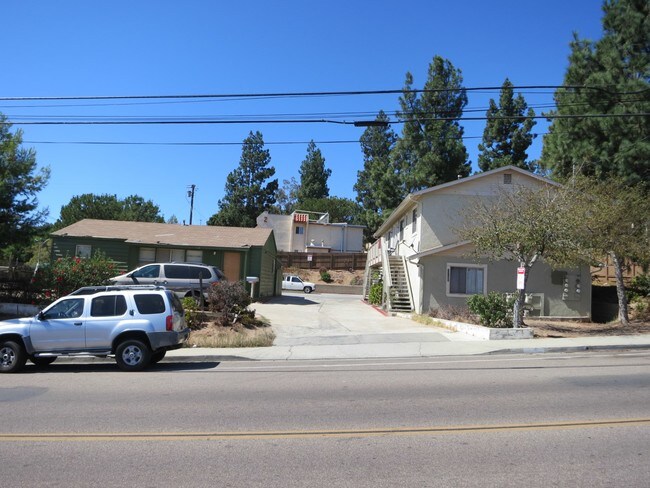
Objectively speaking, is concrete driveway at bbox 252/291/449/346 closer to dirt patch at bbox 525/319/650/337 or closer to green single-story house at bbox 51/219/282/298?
dirt patch at bbox 525/319/650/337

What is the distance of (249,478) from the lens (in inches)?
Answer: 195

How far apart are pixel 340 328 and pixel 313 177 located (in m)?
69.9

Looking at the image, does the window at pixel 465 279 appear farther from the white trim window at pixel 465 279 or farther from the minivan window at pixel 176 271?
the minivan window at pixel 176 271

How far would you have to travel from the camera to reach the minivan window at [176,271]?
22516mm

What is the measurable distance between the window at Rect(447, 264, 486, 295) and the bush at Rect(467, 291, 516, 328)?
566 cm

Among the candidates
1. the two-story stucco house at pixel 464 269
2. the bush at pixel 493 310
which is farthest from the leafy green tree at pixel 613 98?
the bush at pixel 493 310

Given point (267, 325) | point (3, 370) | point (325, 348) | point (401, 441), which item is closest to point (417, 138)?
point (267, 325)

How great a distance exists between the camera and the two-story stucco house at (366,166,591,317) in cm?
2391

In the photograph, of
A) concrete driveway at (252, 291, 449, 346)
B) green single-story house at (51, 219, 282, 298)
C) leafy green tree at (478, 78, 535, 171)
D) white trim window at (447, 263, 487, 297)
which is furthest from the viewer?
leafy green tree at (478, 78, 535, 171)

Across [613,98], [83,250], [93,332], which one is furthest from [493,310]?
[83,250]

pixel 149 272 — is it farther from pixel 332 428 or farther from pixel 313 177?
pixel 313 177

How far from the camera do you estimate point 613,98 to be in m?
20.0

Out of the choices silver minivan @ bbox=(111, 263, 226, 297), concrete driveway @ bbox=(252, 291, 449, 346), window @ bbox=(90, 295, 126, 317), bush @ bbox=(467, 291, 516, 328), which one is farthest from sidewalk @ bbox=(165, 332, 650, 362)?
silver minivan @ bbox=(111, 263, 226, 297)

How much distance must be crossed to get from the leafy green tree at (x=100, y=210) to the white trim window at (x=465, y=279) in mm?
53343
